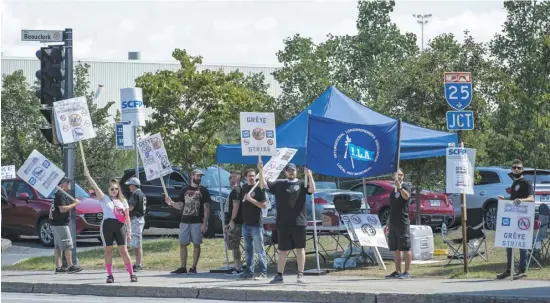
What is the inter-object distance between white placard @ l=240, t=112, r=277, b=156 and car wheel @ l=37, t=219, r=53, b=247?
1058 cm

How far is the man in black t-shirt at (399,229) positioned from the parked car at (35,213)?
34.2ft

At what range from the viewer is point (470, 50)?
92.8 feet

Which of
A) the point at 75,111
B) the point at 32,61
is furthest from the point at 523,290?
the point at 32,61

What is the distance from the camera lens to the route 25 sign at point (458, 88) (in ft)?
57.9

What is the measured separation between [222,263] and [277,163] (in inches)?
145

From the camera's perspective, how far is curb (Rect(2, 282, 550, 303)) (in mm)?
15078

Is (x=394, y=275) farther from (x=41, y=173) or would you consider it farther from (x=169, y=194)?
(x=169, y=194)

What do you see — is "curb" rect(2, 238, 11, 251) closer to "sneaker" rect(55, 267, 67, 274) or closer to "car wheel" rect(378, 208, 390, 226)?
"sneaker" rect(55, 267, 67, 274)

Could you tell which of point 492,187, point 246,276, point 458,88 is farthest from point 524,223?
point 492,187

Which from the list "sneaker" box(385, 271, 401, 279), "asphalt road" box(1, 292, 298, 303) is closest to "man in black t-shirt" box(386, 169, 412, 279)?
"sneaker" box(385, 271, 401, 279)

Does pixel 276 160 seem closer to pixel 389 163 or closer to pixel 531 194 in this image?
pixel 389 163

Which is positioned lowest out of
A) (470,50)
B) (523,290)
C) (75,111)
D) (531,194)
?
(523,290)

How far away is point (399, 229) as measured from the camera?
18.0 meters

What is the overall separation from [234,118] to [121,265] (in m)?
7.22
